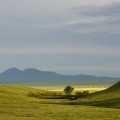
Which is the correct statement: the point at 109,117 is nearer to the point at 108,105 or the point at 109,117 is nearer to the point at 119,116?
the point at 119,116

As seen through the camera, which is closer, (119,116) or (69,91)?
(119,116)

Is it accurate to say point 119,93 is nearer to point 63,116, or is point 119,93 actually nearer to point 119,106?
point 119,106

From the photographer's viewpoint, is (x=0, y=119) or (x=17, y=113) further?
(x=17, y=113)

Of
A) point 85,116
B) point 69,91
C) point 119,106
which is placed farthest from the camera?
point 69,91

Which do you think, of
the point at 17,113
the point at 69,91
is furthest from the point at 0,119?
the point at 69,91

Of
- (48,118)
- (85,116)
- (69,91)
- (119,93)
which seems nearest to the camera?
(48,118)

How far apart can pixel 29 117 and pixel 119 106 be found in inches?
960

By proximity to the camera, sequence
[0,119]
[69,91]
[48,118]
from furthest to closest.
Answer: [69,91]
[48,118]
[0,119]

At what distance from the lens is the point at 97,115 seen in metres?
51.7

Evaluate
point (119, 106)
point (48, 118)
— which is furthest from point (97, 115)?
point (119, 106)

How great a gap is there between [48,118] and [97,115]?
7344 mm

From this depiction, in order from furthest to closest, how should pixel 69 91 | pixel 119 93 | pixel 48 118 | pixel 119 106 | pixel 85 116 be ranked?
pixel 69 91 < pixel 119 93 < pixel 119 106 < pixel 85 116 < pixel 48 118

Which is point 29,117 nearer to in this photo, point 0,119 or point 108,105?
point 0,119

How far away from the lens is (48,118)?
156 feet
